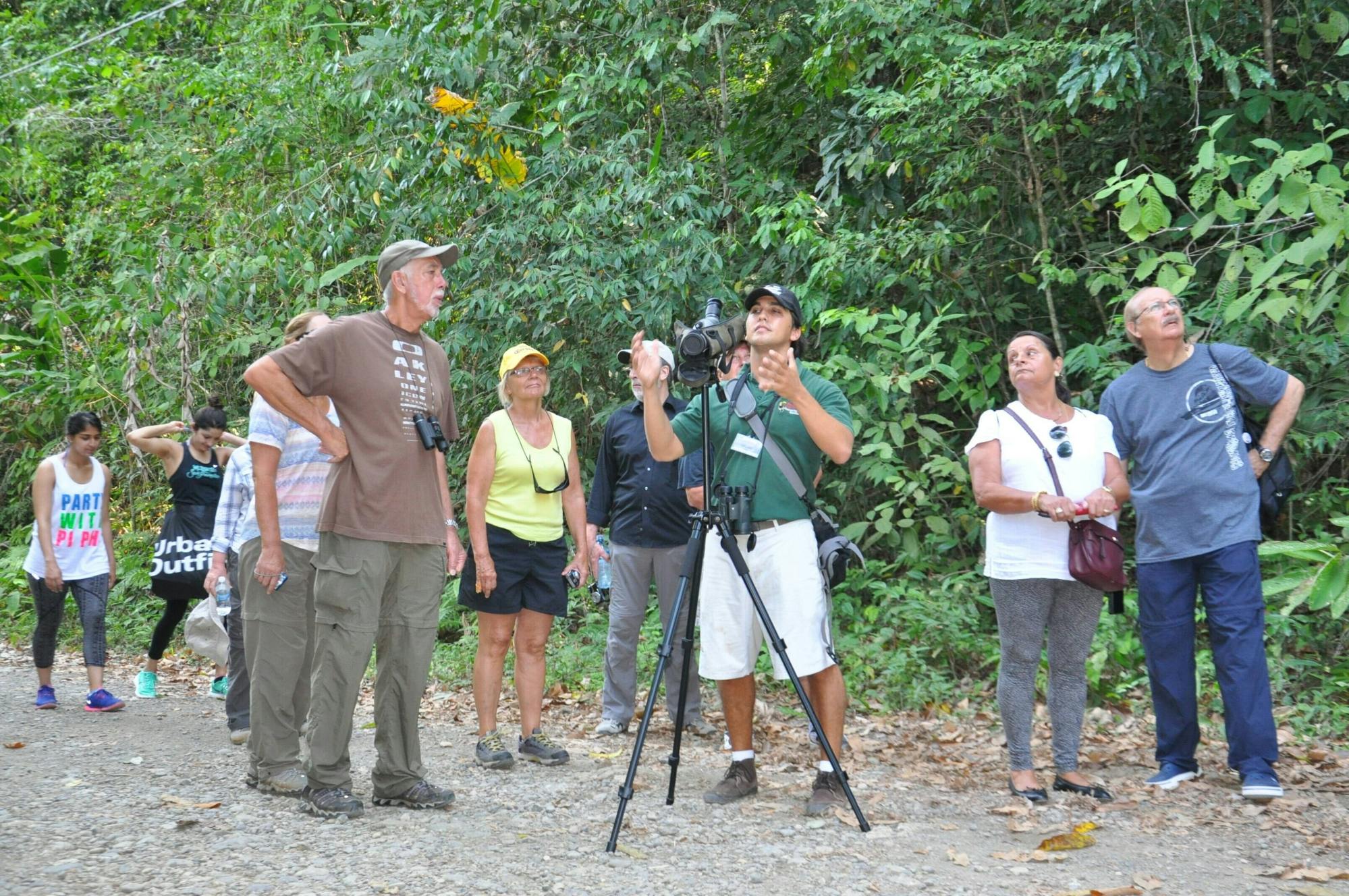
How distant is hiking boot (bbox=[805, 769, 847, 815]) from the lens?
4863 mm

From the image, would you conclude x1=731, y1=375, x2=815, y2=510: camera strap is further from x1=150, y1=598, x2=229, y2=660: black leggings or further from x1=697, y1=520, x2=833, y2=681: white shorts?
x1=150, y1=598, x2=229, y2=660: black leggings

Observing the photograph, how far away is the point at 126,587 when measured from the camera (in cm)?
1250

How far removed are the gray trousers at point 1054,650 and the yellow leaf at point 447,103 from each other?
581 cm

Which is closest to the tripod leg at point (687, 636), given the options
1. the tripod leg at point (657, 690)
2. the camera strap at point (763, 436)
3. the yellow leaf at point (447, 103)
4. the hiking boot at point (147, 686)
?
the tripod leg at point (657, 690)

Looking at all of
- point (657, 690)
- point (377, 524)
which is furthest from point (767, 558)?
point (377, 524)

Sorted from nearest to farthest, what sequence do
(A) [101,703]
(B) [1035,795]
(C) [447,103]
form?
(B) [1035,795]
(A) [101,703]
(C) [447,103]

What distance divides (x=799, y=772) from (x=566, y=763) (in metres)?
1.13

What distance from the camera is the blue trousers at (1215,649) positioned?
5.14 meters

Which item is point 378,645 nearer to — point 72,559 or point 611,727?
point 611,727

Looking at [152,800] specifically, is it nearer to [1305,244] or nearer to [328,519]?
[328,519]

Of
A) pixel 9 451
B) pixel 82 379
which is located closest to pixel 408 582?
pixel 82 379

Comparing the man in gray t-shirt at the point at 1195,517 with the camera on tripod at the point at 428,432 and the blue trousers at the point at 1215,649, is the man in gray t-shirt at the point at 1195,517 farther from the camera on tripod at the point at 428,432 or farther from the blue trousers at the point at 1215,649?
the camera on tripod at the point at 428,432

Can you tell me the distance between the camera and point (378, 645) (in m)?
4.99

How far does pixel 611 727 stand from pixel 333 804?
223 centimetres
